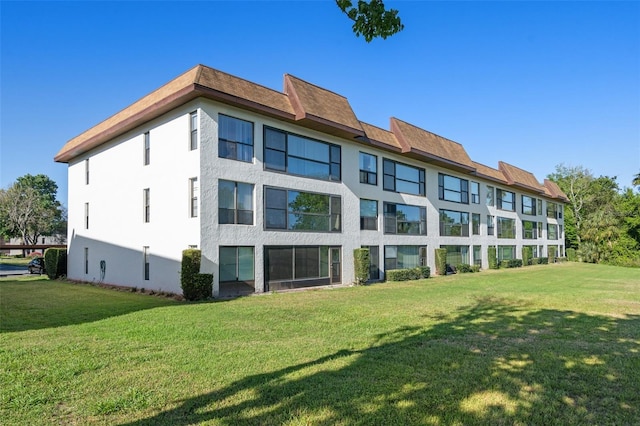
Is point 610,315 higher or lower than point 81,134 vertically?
lower

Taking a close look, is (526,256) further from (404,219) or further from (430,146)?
(404,219)

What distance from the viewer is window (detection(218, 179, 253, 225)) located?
631 inches

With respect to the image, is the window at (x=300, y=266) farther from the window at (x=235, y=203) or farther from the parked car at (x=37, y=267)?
the parked car at (x=37, y=267)

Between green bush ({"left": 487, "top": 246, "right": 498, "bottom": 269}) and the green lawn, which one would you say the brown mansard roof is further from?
green bush ({"left": 487, "top": 246, "right": 498, "bottom": 269})

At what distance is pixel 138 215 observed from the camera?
61.5 feet

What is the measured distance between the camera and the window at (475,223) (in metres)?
33.1

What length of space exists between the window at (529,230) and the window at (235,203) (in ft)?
111

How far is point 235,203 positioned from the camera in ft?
54.0

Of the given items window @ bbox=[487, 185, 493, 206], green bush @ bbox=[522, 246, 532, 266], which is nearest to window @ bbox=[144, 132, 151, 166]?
window @ bbox=[487, 185, 493, 206]

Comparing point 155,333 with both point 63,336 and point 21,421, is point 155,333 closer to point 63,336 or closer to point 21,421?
point 63,336

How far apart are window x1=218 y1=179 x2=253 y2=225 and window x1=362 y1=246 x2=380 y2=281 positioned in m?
8.81

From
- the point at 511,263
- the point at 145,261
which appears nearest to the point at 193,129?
the point at 145,261

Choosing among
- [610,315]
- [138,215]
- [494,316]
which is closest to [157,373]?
[494,316]

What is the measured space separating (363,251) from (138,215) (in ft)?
37.1
